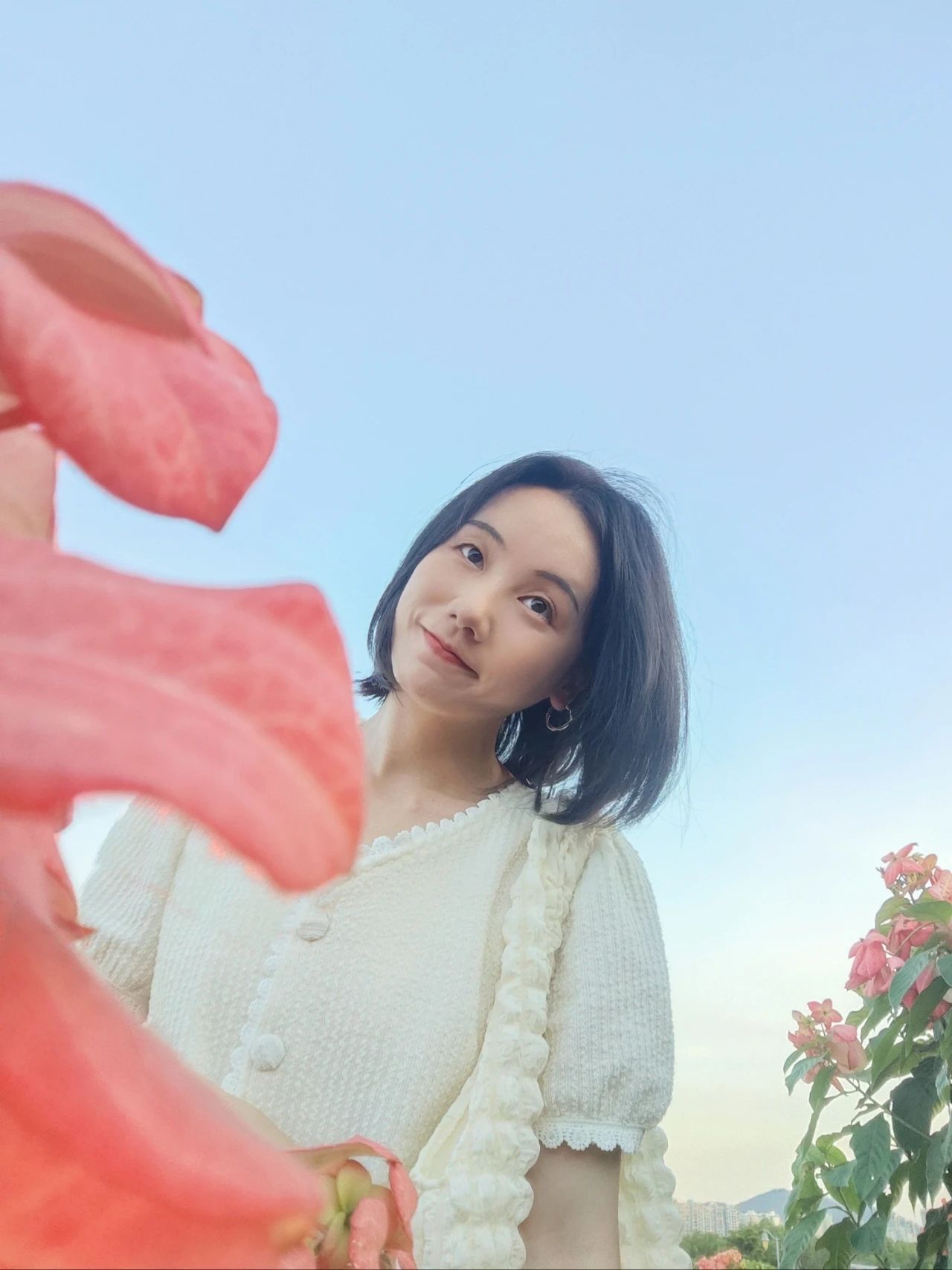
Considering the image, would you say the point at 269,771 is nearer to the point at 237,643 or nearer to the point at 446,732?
the point at 237,643

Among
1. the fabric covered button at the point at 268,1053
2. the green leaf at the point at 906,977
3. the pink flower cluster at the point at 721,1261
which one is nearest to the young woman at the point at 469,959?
the fabric covered button at the point at 268,1053

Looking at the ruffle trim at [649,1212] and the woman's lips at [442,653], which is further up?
the woman's lips at [442,653]

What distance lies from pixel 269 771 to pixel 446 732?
66cm

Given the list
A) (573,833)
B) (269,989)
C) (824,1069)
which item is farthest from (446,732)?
(824,1069)

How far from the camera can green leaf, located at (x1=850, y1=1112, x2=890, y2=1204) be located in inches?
36.8

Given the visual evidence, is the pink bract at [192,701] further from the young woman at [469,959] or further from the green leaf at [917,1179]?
the green leaf at [917,1179]

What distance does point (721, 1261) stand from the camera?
1539mm

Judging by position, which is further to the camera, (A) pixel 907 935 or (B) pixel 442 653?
(A) pixel 907 935

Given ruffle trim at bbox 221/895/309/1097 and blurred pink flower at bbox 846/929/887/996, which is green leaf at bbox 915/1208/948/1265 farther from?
ruffle trim at bbox 221/895/309/1097

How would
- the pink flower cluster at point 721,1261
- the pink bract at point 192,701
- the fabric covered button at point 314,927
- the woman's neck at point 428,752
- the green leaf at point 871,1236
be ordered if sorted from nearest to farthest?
the pink bract at point 192,701 → the fabric covered button at point 314,927 → the woman's neck at point 428,752 → the green leaf at point 871,1236 → the pink flower cluster at point 721,1261

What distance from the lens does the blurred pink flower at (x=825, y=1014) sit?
1.12 meters

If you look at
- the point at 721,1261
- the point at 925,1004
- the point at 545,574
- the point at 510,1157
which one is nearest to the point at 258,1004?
the point at 510,1157

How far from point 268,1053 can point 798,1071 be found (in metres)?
0.73

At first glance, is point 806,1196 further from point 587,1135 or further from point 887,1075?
point 587,1135
